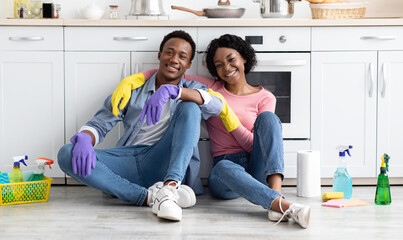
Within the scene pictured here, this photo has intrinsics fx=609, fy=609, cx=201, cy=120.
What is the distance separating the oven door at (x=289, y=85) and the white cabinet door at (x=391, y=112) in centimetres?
42

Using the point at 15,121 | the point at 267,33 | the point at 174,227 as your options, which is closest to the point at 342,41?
the point at 267,33

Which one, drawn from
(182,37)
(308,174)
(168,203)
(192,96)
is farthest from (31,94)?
(308,174)

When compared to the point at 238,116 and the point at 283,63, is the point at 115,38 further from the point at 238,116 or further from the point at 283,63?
the point at 283,63

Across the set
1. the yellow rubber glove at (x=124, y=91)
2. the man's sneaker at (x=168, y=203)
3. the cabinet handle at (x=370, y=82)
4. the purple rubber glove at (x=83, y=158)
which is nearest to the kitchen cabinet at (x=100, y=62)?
the yellow rubber glove at (x=124, y=91)

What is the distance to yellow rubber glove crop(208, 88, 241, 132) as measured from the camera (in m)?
3.07

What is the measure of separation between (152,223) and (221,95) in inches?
32.4

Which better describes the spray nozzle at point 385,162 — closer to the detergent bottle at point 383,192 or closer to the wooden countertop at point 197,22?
the detergent bottle at point 383,192

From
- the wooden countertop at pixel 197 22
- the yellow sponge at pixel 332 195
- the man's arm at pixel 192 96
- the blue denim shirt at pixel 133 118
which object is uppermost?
the wooden countertop at pixel 197 22

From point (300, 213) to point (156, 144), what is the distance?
85 cm

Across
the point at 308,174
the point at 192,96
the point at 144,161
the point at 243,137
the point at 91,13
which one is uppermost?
the point at 91,13

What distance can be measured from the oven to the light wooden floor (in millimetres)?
404

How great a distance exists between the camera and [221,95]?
10.4 feet

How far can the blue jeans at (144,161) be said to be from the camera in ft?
9.29

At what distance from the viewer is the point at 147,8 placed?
3.68 metres
